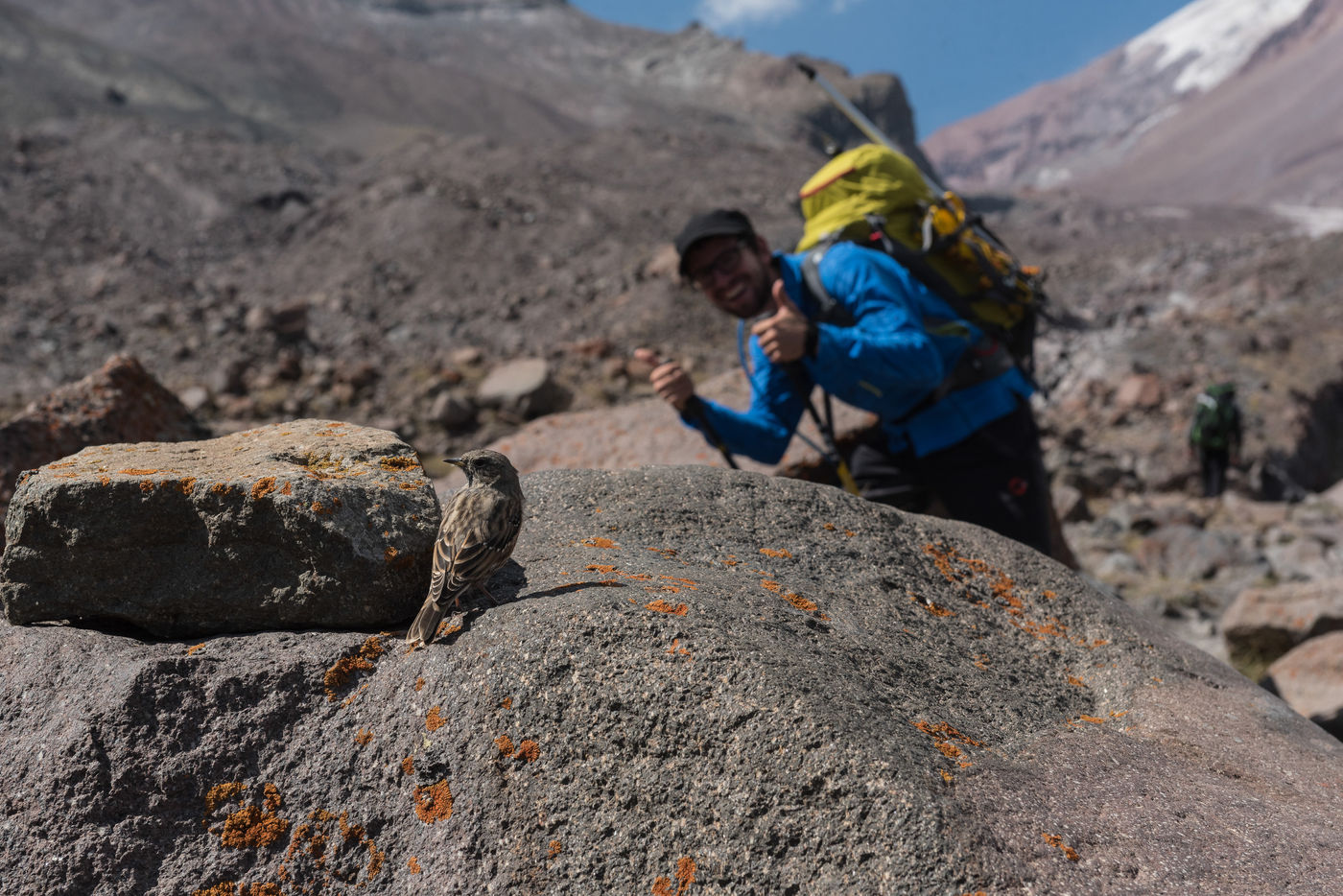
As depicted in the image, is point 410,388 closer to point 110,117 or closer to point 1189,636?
point 1189,636

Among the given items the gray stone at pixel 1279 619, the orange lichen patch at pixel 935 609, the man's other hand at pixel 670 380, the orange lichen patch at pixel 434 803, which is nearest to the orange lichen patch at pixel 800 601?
the orange lichen patch at pixel 935 609

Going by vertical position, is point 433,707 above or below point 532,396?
above

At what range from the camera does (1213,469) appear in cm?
1458

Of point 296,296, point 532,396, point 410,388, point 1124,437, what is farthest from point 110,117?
point 1124,437

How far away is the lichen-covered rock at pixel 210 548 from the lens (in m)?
2.82

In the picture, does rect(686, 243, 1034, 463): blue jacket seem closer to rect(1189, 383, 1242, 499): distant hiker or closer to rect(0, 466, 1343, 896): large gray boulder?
rect(0, 466, 1343, 896): large gray boulder

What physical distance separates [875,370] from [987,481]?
4.50 feet

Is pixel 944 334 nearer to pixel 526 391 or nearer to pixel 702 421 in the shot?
pixel 702 421

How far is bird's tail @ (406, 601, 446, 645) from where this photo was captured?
275 cm

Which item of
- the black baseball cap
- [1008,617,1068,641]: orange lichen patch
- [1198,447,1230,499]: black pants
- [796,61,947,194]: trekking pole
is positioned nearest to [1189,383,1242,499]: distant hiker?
[1198,447,1230,499]: black pants

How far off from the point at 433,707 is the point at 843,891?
1.30m

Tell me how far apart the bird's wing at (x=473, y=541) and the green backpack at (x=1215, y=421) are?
15.1 metres

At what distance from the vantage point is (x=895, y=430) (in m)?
5.73

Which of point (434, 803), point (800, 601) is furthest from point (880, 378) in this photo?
point (434, 803)
